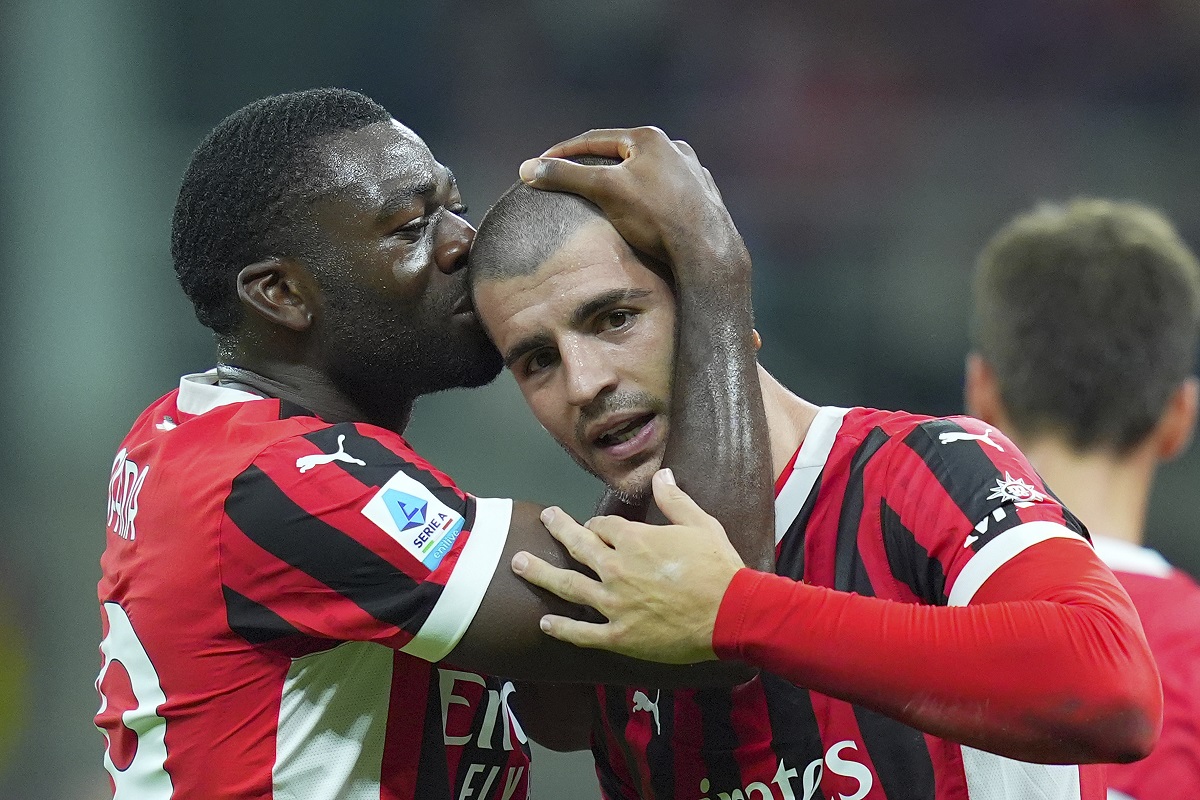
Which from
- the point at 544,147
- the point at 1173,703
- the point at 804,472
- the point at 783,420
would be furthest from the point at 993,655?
the point at 544,147

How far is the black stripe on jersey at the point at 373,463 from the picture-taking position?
7.79ft

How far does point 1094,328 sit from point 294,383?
6.90 feet

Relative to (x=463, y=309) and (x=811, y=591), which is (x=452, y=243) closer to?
(x=463, y=309)

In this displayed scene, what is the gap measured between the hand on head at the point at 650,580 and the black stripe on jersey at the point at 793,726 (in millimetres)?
356

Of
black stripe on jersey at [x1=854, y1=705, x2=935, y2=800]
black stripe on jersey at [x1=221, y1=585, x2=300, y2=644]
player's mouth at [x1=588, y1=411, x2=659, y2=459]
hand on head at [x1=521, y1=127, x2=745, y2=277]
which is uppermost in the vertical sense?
hand on head at [x1=521, y1=127, x2=745, y2=277]

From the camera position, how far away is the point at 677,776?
260 centimetres

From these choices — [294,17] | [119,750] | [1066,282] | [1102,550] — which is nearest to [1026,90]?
[294,17]

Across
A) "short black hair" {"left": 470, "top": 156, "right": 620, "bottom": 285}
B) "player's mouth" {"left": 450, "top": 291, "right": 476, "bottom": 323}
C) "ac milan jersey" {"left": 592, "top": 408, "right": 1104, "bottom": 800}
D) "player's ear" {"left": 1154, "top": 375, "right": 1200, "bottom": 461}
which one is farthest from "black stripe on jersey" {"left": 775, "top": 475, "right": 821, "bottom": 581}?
"player's ear" {"left": 1154, "top": 375, "right": 1200, "bottom": 461}

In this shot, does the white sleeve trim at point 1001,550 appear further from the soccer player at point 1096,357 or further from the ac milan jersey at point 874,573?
the soccer player at point 1096,357

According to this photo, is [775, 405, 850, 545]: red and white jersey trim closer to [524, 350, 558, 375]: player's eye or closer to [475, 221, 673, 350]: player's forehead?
[475, 221, 673, 350]: player's forehead

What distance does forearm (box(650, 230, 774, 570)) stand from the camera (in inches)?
92.8

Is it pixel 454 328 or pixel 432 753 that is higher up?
pixel 454 328

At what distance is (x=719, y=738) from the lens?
253 centimetres

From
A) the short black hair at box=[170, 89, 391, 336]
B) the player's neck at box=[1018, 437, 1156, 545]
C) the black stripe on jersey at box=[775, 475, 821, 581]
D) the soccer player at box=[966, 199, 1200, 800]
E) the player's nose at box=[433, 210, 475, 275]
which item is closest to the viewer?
the black stripe on jersey at box=[775, 475, 821, 581]
